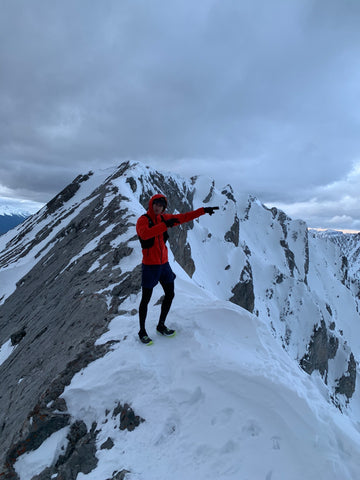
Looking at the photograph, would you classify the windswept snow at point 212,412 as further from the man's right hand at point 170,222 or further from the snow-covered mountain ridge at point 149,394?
the man's right hand at point 170,222

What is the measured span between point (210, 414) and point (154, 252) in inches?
134

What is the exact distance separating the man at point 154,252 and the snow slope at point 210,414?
574 mm

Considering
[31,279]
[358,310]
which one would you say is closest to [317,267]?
[358,310]

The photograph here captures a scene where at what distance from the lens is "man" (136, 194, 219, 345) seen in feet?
20.4

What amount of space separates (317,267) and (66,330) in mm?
156366

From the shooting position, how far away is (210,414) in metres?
4.55

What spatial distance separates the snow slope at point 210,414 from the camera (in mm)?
3807

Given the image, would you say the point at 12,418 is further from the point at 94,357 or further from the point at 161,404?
the point at 161,404

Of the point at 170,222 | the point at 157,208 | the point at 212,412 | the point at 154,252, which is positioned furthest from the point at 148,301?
the point at 212,412

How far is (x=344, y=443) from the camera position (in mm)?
4020

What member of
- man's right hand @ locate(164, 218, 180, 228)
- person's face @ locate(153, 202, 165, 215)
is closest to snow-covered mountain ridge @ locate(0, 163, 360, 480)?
man's right hand @ locate(164, 218, 180, 228)

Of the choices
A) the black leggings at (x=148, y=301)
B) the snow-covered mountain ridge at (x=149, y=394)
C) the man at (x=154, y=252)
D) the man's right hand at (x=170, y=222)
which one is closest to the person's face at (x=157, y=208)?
the man at (x=154, y=252)

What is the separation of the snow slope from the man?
1.88ft

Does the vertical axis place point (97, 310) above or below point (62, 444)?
above
